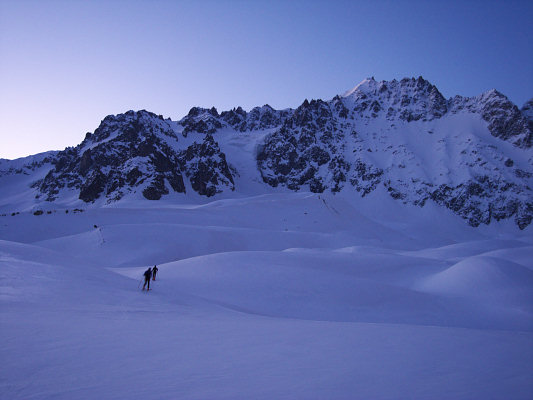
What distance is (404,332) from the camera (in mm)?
8008

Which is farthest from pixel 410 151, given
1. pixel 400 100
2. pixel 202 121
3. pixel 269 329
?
pixel 269 329

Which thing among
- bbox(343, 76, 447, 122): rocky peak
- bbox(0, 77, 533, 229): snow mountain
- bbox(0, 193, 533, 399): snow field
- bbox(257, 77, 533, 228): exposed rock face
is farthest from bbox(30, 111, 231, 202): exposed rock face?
bbox(343, 76, 447, 122): rocky peak

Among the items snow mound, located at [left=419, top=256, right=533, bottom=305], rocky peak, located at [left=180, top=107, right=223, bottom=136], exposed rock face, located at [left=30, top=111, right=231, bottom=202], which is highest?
rocky peak, located at [left=180, top=107, right=223, bottom=136]

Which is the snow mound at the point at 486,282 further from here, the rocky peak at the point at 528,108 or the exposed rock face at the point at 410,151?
the rocky peak at the point at 528,108

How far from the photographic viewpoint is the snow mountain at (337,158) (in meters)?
106

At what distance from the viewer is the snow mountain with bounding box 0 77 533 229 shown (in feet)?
349

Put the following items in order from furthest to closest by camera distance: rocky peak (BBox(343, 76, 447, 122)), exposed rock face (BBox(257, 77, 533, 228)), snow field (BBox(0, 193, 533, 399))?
rocky peak (BBox(343, 76, 447, 122)) < exposed rock face (BBox(257, 77, 533, 228)) < snow field (BBox(0, 193, 533, 399))

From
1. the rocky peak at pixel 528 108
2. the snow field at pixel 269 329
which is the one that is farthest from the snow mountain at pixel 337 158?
the snow field at pixel 269 329

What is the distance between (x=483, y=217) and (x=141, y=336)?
129481mm

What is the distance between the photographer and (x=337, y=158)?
5394 inches

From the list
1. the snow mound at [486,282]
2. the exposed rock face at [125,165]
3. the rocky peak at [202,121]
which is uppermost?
the rocky peak at [202,121]

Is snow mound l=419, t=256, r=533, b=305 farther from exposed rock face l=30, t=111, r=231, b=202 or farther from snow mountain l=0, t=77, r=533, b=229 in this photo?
exposed rock face l=30, t=111, r=231, b=202

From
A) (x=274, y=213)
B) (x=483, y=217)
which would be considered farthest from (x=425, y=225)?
(x=274, y=213)

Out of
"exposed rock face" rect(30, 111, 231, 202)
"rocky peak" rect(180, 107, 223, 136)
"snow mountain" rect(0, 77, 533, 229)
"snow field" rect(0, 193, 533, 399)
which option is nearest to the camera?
"snow field" rect(0, 193, 533, 399)
